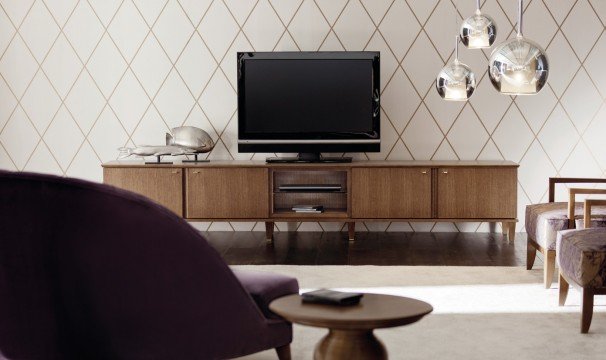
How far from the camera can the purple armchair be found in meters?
2.17

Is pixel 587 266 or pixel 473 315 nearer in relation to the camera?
pixel 587 266

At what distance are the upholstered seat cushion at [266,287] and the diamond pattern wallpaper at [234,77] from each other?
2955mm

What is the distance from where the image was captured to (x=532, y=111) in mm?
5445

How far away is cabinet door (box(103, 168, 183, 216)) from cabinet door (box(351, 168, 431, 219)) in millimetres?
1073

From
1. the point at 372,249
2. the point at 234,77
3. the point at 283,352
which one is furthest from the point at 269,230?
the point at 283,352

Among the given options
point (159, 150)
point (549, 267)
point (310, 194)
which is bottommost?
point (549, 267)

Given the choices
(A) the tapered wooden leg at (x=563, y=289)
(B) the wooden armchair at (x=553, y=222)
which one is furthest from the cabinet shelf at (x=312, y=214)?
(A) the tapered wooden leg at (x=563, y=289)

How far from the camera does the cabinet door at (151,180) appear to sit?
5273 mm

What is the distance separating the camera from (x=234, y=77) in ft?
18.2

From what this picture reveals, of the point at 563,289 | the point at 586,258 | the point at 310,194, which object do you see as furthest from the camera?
the point at 310,194

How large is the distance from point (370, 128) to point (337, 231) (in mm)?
733

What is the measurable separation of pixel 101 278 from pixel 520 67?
1.21 m

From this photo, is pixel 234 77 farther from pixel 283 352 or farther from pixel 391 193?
pixel 283 352

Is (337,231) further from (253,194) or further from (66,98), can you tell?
(66,98)
